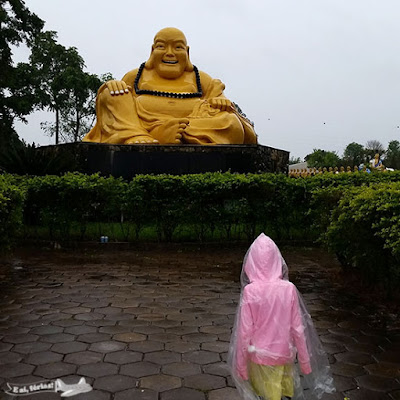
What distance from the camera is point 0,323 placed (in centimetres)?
357

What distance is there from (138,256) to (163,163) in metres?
2.80

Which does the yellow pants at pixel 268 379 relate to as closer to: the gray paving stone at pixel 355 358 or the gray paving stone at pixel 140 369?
the gray paving stone at pixel 140 369

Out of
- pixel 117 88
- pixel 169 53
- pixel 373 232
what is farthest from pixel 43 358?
pixel 169 53

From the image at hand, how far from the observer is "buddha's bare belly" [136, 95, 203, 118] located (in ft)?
34.3

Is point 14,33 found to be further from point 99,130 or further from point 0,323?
point 0,323

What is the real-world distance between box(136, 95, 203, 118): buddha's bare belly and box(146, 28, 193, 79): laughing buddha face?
0.75 meters

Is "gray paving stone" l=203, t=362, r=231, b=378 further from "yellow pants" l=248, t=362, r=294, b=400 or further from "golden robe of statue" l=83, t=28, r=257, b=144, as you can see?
"golden robe of statue" l=83, t=28, r=257, b=144

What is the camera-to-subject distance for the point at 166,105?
1050cm

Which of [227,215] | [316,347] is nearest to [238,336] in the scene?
[316,347]

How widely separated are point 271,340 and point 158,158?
7.25 metres

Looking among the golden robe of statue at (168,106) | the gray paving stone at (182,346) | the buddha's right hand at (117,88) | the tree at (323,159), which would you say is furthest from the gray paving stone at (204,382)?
the tree at (323,159)

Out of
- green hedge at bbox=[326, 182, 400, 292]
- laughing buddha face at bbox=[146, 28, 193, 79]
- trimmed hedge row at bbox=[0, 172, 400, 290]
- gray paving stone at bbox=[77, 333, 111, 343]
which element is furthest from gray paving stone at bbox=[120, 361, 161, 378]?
laughing buddha face at bbox=[146, 28, 193, 79]


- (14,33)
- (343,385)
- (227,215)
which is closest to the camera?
(343,385)

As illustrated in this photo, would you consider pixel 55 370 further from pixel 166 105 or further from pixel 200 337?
pixel 166 105
